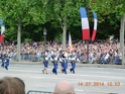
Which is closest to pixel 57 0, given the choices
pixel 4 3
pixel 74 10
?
pixel 74 10

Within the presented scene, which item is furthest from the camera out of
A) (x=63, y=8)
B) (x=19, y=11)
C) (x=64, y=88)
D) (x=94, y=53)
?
(x=19, y=11)

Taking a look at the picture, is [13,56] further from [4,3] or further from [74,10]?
[74,10]

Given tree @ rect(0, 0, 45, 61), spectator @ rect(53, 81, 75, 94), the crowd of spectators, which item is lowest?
the crowd of spectators

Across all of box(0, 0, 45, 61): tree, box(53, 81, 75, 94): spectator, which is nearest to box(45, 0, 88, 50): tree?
box(0, 0, 45, 61): tree

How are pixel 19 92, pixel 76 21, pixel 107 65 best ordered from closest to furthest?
pixel 19 92
pixel 107 65
pixel 76 21

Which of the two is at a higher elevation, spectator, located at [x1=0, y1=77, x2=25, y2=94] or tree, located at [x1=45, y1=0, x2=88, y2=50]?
tree, located at [x1=45, y1=0, x2=88, y2=50]

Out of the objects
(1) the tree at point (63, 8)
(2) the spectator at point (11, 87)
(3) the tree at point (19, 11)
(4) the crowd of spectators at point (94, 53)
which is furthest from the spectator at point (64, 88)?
(3) the tree at point (19, 11)

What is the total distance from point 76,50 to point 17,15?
29.2ft

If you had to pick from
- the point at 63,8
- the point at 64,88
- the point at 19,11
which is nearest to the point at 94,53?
the point at 63,8

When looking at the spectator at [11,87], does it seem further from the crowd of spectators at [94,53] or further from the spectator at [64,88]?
the crowd of spectators at [94,53]

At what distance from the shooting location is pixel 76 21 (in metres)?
57.0

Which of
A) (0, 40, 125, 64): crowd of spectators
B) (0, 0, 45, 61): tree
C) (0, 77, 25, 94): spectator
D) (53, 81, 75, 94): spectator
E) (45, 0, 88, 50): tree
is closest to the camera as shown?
(0, 77, 25, 94): spectator

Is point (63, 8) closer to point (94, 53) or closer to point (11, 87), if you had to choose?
Result: point (94, 53)

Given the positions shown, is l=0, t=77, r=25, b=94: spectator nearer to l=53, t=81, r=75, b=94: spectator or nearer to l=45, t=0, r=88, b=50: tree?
l=53, t=81, r=75, b=94: spectator
